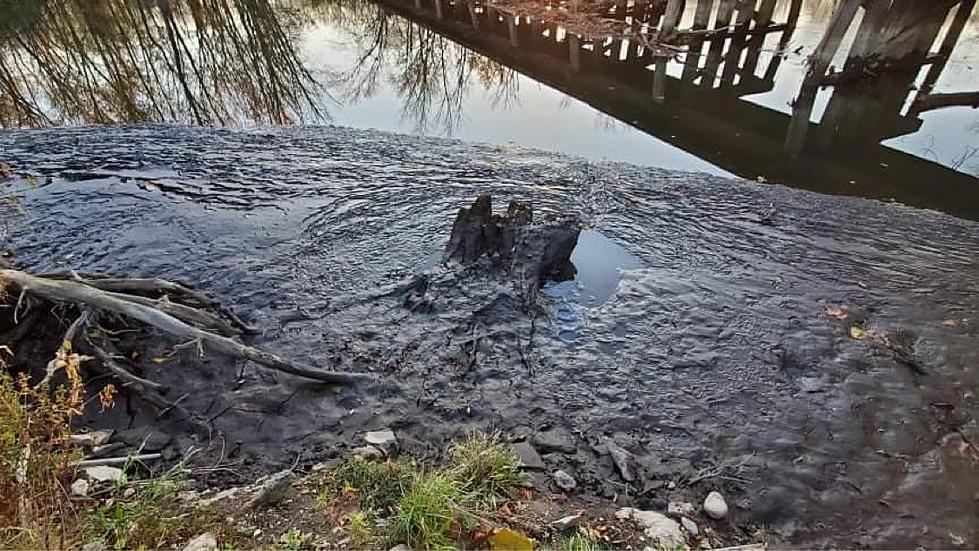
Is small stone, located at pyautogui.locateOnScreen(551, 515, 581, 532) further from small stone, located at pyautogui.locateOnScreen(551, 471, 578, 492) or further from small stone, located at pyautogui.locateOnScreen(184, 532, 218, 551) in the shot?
small stone, located at pyautogui.locateOnScreen(184, 532, 218, 551)

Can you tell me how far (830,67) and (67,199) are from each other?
13.5 m

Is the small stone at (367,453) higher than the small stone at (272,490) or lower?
lower

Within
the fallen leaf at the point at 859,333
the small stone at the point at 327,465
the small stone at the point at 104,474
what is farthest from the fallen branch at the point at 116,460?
the fallen leaf at the point at 859,333

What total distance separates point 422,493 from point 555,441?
103 cm

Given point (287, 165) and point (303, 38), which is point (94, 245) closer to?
point (287, 165)

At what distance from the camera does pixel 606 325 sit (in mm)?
4176

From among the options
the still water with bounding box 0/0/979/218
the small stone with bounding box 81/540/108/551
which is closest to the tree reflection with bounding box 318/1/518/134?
the still water with bounding box 0/0/979/218

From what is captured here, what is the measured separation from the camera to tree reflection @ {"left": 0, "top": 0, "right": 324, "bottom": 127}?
891 cm

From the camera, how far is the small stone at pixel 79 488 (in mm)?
2436

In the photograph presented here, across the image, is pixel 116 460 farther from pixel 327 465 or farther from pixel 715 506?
pixel 715 506

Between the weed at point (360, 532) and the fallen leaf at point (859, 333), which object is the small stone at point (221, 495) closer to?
the weed at point (360, 532)

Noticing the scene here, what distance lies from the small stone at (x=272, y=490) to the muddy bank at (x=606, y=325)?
0.34 metres

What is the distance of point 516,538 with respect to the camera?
233 centimetres

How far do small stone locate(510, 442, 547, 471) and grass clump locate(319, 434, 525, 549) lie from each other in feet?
0.20
